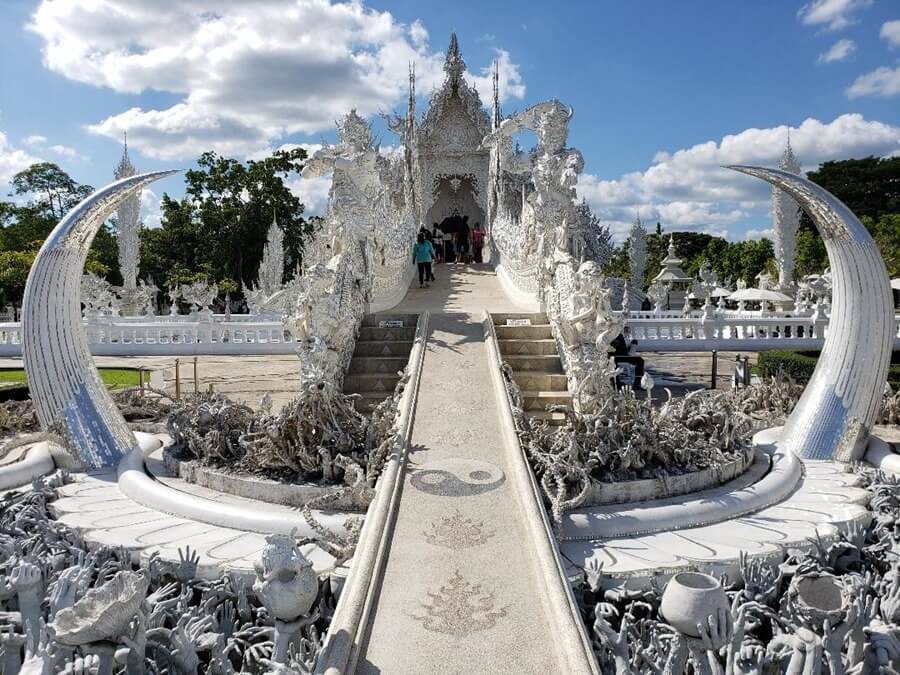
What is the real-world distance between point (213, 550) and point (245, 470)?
1.21 m

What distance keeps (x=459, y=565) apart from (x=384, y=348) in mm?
4562

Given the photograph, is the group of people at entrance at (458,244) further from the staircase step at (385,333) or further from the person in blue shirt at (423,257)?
the staircase step at (385,333)

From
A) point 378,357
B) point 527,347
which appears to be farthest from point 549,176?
point 378,357

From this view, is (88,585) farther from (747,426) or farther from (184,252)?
(184,252)

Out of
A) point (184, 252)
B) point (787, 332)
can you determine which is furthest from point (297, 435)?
point (184, 252)

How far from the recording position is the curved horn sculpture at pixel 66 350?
19.0 ft

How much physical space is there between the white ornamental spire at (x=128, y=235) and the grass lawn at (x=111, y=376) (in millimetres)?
10764

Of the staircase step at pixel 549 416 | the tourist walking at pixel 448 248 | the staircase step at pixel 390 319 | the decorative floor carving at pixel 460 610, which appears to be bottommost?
the decorative floor carving at pixel 460 610

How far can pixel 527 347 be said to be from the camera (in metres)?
7.36

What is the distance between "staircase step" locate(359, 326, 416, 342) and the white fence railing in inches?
159

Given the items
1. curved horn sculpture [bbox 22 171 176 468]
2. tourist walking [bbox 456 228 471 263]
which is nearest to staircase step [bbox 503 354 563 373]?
curved horn sculpture [bbox 22 171 176 468]

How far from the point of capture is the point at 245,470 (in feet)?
16.9

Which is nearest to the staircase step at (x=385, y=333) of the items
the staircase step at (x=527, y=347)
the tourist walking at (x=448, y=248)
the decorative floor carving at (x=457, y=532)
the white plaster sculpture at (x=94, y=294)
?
the staircase step at (x=527, y=347)

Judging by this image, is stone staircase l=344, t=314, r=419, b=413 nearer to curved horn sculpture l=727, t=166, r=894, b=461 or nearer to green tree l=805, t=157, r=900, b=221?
curved horn sculpture l=727, t=166, r=894, b=461
